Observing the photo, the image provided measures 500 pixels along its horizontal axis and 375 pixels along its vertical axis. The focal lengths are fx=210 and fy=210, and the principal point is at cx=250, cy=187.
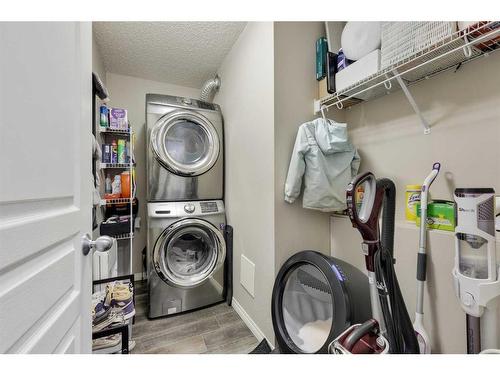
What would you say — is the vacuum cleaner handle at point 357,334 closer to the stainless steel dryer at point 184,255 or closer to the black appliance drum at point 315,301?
the black appliance drum at point 315,301

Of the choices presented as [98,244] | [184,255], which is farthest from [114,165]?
[98,244]

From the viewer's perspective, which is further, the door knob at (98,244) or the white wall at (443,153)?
the white wall at (443,153)

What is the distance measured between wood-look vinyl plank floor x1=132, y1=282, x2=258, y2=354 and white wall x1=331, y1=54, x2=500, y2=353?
43.9 inches

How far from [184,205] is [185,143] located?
0.66 meters

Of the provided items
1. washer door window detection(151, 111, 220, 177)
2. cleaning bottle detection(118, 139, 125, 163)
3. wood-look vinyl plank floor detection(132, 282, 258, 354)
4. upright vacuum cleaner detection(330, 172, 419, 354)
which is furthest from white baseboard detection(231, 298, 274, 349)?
cleaning bottle detection(118, 139, 125, 163)

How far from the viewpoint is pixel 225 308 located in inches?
81.4

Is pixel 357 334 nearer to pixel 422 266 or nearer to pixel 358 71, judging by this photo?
pixel 422 266

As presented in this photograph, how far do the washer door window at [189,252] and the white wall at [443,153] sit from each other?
4.35ft

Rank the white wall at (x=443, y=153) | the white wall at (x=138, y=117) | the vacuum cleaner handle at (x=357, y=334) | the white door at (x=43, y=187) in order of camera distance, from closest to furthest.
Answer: the white door at (x=43, y=187) → the vacuum cleaner handle at (x=357, y=334) → the white wall at (x=443, y=153) → the white wall at (x=138, y=117)

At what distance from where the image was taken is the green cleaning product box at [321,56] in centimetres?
153

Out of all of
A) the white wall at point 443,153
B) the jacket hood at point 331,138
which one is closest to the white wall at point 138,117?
the jacket hood at point 331,138

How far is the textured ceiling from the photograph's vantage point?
186 centimetres

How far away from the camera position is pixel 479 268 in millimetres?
864

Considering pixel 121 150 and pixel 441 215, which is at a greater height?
pixel 121 150
